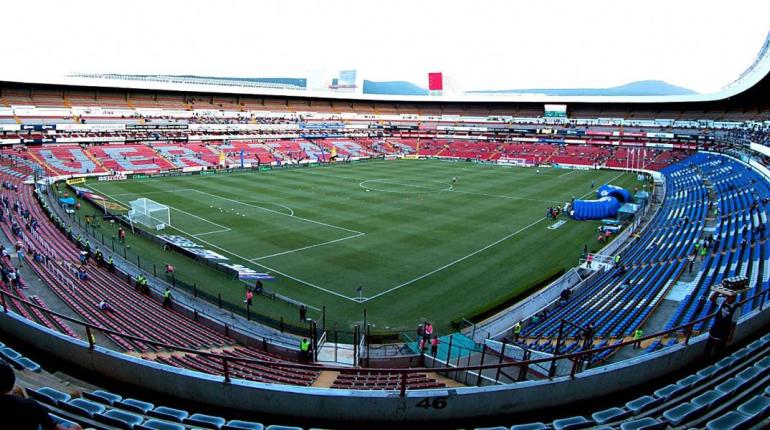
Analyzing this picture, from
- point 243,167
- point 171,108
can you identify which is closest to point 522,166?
point 243,167

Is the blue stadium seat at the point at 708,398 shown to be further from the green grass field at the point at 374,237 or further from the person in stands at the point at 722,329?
the green grass field at the point at 374,237

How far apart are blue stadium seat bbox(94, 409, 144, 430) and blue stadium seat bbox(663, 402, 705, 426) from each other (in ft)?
21.7

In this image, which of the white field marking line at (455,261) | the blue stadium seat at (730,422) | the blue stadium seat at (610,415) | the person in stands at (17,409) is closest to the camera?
the person in stands at (17,409)

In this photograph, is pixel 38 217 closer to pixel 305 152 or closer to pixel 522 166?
pixel 305 152

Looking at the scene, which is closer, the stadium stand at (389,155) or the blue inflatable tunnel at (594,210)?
the stadium stand at (389,155)

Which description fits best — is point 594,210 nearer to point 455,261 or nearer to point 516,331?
point 455,261

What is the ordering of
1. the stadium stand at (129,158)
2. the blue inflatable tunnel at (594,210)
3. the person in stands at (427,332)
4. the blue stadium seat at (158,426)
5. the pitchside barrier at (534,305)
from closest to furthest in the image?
the blue stadium seat at (158,426) < the person in stands at (427,332) < the pitchside barrier at (534,305) < the blue inflatable tunnel at (594,210) < the stadium stand at (129,158)

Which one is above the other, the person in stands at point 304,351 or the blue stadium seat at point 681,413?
the blue stadium seat at point 681,413

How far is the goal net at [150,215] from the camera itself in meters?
35.1

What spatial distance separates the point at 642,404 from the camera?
6793mm

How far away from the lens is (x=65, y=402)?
6043mm

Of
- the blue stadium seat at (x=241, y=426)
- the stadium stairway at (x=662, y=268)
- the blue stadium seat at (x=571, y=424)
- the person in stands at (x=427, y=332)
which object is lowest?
the person in stands at (x=427, y=332)

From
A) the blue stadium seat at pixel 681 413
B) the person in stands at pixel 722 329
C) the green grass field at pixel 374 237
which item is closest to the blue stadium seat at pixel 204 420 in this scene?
the blue stadium seat at pixel 681 413

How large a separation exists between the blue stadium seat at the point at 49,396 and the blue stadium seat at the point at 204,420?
1595 millimetres
